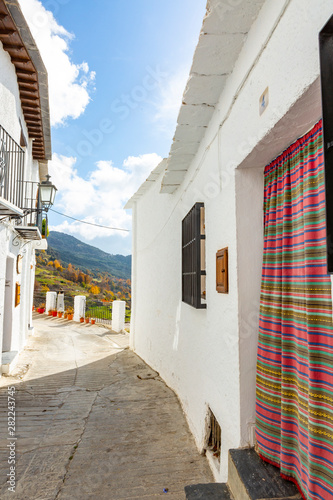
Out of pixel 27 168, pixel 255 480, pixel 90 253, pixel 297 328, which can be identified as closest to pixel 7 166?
pixel 27 168

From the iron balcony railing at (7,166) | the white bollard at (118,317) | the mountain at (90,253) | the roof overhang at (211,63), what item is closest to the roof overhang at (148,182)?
the roof overhang at (211,63)

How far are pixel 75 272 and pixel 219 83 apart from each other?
30685 mm

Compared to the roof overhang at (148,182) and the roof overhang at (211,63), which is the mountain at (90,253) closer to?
the roof overhang at (148,182)

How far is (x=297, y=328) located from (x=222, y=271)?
93 centimetres

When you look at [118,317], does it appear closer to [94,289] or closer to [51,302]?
[51,302]

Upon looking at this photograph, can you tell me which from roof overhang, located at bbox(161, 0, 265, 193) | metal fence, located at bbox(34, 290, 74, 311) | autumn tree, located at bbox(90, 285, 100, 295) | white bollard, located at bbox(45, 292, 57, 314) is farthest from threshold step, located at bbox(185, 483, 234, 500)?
autumn tree, located at bbox(90, 285, 100, 295)

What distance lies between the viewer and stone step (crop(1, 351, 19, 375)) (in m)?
6.05

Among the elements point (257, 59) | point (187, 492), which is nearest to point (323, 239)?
point (257, 59)

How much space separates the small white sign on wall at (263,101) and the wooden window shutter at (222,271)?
1.11m

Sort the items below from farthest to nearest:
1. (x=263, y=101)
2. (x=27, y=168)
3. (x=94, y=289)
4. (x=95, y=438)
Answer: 1. (x=94, y=289)
2. (x=27, y=168)
3. (x=95, y=438)
4. (x=263, y=101)

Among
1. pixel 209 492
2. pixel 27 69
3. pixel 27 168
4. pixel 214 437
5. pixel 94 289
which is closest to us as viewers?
pixel 209 492

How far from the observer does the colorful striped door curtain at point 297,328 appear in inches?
61.7

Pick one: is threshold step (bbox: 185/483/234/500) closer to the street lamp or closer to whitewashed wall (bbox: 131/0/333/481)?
whitewashed wall (bbox: 131/0/333/481)

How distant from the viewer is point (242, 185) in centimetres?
245
